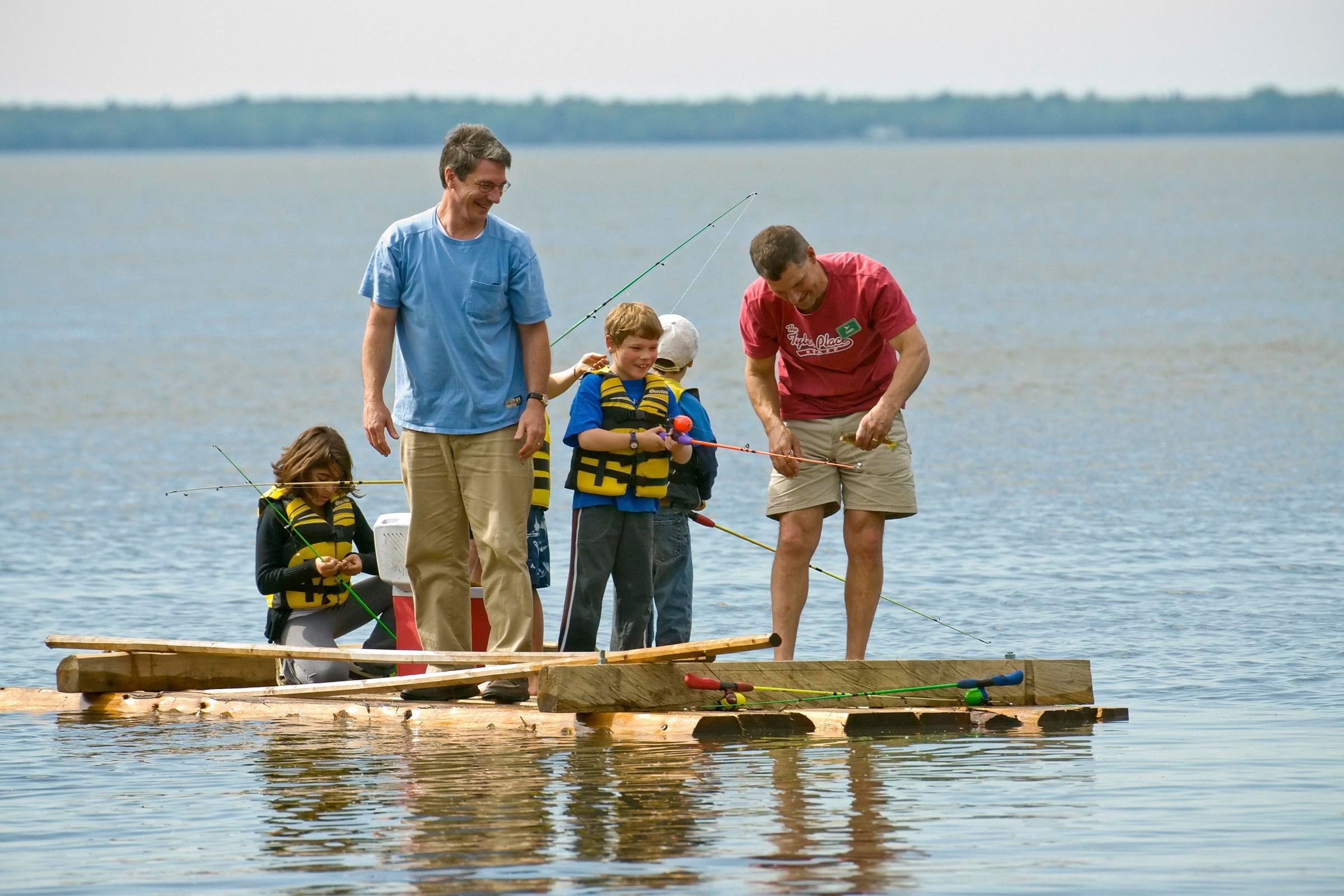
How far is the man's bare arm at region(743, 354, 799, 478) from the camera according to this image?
7.21 meters

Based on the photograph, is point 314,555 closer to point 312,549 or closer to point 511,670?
point 312,549

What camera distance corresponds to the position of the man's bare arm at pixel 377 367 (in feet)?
22.0

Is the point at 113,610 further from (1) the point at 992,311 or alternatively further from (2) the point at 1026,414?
(1) the point at 992,311

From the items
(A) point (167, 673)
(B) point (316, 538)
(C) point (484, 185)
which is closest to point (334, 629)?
(B) point (316, 538)

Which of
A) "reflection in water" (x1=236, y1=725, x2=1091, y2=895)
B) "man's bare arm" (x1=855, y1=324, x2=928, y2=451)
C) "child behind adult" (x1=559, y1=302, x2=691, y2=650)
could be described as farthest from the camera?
"man's bare arm" (x1=855, y1=324, x2=928, y2=451)

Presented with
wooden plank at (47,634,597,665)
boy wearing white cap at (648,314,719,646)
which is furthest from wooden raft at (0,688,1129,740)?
boy wearing white cap at (648,314,719,646)

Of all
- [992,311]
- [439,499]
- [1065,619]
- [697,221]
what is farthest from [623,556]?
[697,221]

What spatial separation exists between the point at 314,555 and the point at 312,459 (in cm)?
36

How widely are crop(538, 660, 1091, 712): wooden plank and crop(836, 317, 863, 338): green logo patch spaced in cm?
117

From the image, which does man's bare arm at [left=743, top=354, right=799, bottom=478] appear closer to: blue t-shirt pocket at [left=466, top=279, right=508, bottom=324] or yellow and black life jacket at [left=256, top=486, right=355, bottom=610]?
blue t-shirt pocket at [left=466, top=279, right=508, bottom=324]

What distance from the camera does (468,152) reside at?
6.64m

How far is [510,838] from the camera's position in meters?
5.58

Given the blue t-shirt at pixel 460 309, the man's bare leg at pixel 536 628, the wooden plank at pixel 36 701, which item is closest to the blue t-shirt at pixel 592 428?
the blue t-shirt at pixel 460 309

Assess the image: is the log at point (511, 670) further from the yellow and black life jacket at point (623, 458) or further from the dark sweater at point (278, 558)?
the yellow and black life jacket at point (623, 458)
